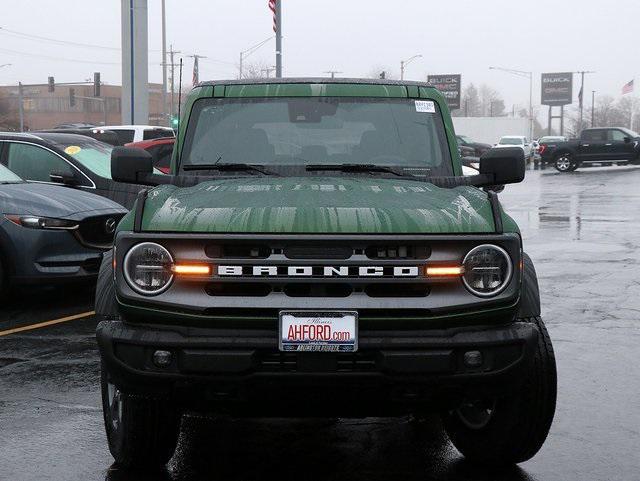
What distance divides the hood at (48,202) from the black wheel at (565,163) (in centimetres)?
3707

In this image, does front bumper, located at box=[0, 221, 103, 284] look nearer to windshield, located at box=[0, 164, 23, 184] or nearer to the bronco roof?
windshield, located at box=[0, 164, 23, 184]

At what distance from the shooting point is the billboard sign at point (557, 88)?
13825 cm

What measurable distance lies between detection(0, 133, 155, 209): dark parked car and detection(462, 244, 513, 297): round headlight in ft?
27.9

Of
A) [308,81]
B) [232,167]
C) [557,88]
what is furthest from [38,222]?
[557,88]

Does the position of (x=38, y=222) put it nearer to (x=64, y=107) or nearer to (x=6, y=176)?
(x=6, y=176)

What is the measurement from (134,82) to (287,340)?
1107 inches

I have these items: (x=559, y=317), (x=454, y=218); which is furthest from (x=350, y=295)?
(x=559, y=317)

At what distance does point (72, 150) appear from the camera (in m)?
12.4

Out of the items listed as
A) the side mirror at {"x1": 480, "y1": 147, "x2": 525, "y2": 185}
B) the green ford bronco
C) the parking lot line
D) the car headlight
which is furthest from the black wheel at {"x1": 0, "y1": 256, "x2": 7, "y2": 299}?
the side mirror at {"x1": 480, "y1": 147, "x2": 525, "y2": 185}

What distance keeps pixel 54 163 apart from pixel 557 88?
438 ft

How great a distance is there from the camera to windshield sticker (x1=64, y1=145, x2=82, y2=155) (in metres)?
12.3

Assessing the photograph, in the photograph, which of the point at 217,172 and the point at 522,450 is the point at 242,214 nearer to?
the point at 217,172

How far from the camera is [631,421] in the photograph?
223 inches

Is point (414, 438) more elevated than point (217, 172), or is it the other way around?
point (217, 172)
